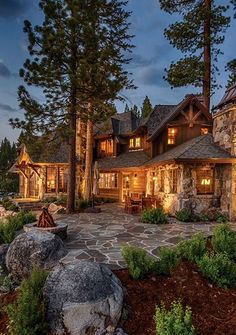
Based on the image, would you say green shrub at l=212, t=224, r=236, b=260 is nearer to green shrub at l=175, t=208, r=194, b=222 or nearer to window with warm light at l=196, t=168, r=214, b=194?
green shrub at l=175, t=208, r=194, b=222

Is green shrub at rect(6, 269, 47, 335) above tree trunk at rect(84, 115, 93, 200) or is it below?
below

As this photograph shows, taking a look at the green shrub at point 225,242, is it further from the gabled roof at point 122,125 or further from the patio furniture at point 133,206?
the gabled roof at point 122,125

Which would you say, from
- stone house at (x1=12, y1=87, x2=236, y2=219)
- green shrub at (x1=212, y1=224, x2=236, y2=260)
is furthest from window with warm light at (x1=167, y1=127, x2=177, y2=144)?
green shrub at (x1=212, y1=224, x2=236, y2=260)

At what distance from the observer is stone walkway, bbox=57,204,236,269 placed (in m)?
7.54

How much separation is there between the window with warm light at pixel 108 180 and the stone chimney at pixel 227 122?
405 inches

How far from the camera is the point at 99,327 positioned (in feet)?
15.4

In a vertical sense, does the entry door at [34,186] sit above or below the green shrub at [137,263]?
above

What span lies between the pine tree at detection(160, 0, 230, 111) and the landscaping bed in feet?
60.1

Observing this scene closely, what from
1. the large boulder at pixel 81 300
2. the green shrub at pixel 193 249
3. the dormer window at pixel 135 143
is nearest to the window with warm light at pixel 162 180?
the dormer window at pixel 135 143

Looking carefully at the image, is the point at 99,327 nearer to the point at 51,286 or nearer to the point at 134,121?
the point at 51,286

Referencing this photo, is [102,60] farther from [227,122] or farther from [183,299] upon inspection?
[183,299]

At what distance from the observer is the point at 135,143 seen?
967 inches

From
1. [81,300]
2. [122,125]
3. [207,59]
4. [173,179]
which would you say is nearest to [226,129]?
Answer: [173,179]

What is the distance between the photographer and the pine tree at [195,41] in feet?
72.5
